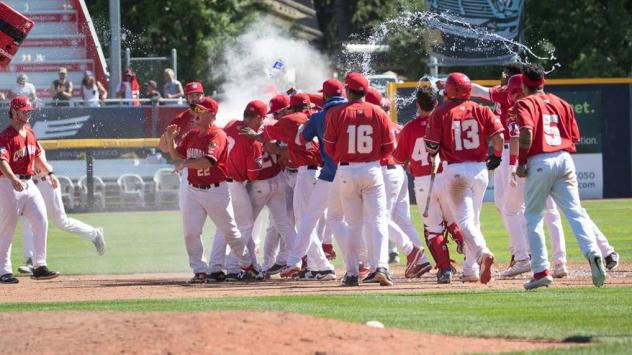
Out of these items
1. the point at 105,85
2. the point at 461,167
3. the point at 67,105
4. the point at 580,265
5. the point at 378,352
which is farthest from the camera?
the point at 105,85

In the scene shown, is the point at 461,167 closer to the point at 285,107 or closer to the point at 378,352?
the point at 285,107

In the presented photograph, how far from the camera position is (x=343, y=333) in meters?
9.09

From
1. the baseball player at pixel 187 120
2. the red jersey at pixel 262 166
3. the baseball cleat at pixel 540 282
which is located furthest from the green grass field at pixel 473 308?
the red jersey at pixel 262 166

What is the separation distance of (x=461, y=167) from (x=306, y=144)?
7.23 feet

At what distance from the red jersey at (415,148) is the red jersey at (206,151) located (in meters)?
1.94

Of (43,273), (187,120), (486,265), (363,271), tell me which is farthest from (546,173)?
(43,273)

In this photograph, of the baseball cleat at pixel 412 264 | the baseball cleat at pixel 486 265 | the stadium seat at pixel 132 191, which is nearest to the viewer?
the baseball cleat at pixel 486 265

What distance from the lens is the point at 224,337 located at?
8.78m

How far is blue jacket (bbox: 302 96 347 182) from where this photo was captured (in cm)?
1363

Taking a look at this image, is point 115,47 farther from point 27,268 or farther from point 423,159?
point 423,159

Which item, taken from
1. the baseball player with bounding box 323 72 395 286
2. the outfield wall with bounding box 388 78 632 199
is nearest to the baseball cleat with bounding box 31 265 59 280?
the baseball player with bounding box 323 72 395 286

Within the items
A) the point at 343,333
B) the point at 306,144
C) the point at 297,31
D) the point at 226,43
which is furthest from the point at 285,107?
the point at 297,31

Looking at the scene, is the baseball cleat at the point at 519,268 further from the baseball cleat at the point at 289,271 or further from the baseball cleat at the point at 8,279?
the baseball cleat at the point at 8,279

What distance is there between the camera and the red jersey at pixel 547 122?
11828 millimetres
